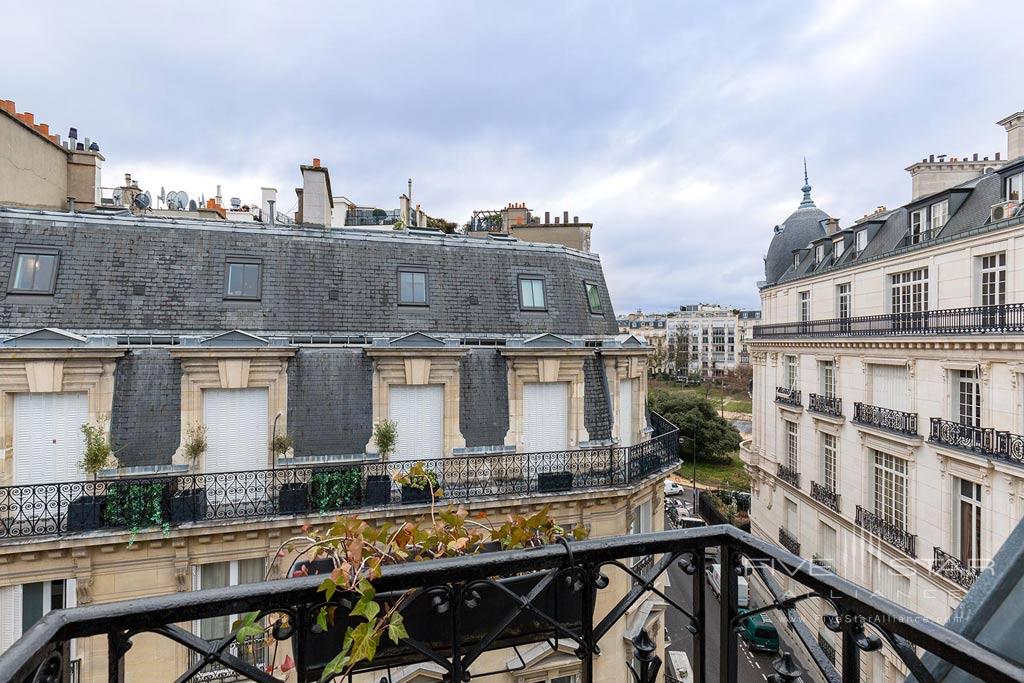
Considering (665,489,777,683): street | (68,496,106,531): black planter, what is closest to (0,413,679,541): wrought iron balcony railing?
(68,496,106,531): black planter

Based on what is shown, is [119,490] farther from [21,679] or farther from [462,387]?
[21,679]

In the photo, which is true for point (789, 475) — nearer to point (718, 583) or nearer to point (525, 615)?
point (718, 583)

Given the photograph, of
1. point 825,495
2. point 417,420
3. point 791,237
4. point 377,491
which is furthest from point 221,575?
point 791,237

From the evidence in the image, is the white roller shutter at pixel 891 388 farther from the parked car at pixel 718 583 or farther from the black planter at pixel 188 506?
the black planter at pixel 188 506

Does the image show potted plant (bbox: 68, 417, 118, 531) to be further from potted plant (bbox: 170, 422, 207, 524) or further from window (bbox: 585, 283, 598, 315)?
window (bbox: 585, 283, 598, 315)

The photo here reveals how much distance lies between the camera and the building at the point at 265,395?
793 cm

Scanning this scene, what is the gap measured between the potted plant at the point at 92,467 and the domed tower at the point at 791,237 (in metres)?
25.2

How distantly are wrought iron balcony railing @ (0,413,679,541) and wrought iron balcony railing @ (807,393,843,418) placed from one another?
10512mm

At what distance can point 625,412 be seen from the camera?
38.6 feet

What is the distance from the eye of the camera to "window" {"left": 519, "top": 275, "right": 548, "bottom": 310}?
36.8 ft

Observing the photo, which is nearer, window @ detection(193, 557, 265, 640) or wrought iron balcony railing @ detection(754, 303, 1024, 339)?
window @ detection(193, 557, 265, 640)

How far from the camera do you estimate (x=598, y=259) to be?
13.1 metres

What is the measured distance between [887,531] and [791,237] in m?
15.0

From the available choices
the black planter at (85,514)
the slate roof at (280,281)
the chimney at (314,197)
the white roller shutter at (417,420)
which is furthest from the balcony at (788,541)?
the black planter at (85,514)
